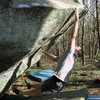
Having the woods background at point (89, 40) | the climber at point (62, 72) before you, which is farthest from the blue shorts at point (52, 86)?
the woods background at point (89, 40)

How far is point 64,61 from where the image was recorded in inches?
226

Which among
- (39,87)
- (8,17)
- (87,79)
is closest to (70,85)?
(87,79)

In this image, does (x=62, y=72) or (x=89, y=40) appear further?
(x=89, y=40)

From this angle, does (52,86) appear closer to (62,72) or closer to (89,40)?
(62,72)

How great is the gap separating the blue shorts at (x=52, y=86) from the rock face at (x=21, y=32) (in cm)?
58

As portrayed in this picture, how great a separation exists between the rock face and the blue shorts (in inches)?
23.0

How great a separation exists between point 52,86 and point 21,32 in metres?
1.13

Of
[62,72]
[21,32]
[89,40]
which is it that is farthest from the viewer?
[89,40]

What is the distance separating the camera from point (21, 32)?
5.48 metres

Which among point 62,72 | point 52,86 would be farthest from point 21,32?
point 52,86

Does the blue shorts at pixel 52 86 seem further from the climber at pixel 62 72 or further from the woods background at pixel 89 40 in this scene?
the woods background at pixel 89 40

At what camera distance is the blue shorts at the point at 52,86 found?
580 centimetres

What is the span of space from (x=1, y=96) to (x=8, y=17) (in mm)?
1541

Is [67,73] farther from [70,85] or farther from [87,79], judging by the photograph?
[87,79]
